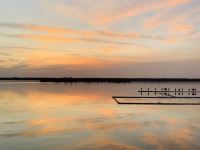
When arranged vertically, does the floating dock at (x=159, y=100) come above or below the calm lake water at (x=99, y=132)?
above

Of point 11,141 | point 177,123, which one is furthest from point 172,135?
point 11,141

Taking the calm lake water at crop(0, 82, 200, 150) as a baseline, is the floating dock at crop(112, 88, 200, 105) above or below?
above

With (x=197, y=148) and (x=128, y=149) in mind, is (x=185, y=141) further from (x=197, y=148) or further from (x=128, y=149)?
(x=128, y=149)

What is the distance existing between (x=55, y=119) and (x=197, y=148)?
989cm

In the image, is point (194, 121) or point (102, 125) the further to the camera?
point (194, 121)

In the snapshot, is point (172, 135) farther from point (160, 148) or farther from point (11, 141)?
point (11, 141)

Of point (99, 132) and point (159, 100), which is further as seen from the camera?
point (159, 100)

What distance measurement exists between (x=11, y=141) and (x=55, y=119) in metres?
6.64

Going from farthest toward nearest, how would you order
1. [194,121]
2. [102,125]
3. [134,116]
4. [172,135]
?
[134,116] < [194,121] < [102,125] < [172,135]

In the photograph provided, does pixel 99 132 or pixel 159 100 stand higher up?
pixel 159 100

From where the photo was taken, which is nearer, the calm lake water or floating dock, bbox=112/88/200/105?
the calm lake water

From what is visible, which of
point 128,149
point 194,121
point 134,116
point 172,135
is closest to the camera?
point 128,149

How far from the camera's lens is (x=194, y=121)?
1856 centimetres

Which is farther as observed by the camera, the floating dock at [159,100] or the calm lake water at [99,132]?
the floating dock at [159,100]
